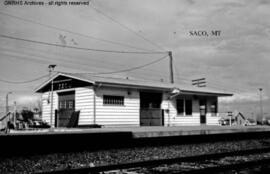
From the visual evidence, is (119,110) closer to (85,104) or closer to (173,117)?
(85,104)

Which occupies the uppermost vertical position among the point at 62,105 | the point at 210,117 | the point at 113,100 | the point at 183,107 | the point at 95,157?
the point at 113,100

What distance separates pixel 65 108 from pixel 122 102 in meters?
4.00

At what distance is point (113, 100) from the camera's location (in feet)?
58.4

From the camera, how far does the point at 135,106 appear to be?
18953 millimetres

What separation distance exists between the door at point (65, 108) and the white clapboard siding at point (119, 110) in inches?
99.9

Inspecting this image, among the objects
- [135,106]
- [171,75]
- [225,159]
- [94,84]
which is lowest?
[225,159]

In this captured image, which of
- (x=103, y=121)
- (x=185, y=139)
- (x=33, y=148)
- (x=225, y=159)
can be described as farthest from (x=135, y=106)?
(x=33, y=148)

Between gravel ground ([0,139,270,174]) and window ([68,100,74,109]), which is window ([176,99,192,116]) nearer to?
window ([68,100,74,109])

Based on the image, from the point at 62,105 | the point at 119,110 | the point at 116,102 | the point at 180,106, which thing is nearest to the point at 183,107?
the point at 180,106

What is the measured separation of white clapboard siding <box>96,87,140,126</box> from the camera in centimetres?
1698

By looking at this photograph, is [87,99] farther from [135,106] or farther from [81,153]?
[81,153]

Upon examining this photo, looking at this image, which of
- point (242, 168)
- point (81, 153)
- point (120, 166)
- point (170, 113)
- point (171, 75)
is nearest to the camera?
point (120, 166)

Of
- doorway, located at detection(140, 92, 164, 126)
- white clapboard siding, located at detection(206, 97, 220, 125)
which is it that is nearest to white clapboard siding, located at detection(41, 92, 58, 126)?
doorway, located at detection(140, 92, 164, 126)

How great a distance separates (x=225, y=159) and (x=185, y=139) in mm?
2228
